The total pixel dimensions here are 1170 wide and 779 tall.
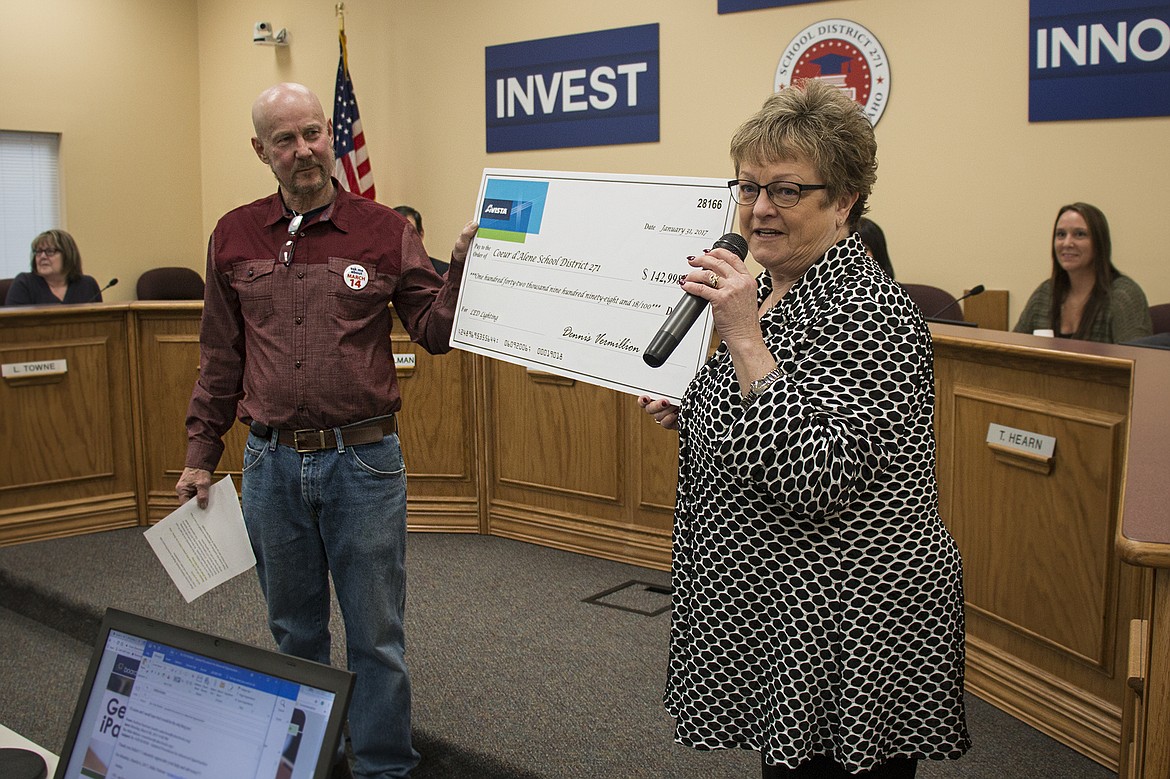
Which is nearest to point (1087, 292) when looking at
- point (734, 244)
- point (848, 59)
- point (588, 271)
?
point (848, 59)

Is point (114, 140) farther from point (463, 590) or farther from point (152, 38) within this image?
point (463, 590)

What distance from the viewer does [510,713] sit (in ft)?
9.45

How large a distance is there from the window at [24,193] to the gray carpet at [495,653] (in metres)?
3.80

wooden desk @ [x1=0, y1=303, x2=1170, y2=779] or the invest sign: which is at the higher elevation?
the invest sign

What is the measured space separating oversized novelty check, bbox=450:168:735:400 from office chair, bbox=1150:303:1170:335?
357 centimetres

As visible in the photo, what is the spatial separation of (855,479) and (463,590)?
2.76m

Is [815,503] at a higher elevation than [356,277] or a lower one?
lower

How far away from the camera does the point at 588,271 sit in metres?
2.11

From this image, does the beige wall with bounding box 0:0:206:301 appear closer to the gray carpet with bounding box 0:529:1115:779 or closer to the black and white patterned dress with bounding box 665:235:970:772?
the gray carpet with bounding box 0:529:1115:779

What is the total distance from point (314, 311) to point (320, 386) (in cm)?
16

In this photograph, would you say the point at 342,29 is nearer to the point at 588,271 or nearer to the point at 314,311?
the point at 314,311

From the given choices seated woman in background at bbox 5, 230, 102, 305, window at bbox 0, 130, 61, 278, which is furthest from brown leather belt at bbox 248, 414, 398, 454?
window at bbox 0, 130, 61, 278

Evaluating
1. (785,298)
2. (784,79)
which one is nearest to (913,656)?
(785,298)

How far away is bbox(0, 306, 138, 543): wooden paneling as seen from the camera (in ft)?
14.8
